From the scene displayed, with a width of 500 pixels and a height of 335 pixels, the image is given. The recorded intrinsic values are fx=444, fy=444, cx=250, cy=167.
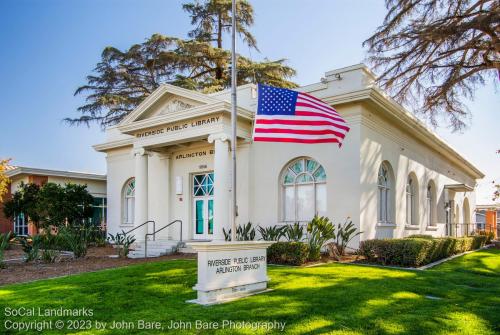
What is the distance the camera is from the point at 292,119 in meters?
9.73

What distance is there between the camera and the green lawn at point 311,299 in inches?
251

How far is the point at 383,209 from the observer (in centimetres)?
1716

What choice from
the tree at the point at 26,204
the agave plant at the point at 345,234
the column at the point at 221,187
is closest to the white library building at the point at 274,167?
the column at the point at 221,187

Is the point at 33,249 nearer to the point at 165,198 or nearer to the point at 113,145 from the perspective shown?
the point at 165,198

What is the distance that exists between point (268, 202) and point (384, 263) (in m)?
5.07

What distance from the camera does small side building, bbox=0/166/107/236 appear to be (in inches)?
999

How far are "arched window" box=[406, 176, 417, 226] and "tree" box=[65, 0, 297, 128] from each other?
1262 cm

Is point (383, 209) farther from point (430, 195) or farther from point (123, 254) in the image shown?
point (123, 254)

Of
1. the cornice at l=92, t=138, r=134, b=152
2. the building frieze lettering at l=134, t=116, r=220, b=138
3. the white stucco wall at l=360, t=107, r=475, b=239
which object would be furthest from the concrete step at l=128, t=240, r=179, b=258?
the white stucco wall at l=360, t=107, r=475, b=239

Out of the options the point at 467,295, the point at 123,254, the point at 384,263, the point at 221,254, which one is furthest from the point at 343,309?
the point at 123,254

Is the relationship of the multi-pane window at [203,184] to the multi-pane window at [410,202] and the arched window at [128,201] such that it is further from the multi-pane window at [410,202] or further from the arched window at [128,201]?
the multi-pane window at [410,202]

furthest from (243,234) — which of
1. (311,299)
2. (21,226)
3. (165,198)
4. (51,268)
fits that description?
(21,226)

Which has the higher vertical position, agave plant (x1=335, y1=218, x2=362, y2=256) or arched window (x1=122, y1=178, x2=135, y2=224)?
arched window (x1=122, y1=178, x2=135, y2=224)

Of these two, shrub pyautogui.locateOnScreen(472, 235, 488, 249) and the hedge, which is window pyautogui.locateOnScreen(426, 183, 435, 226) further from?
the hedge
